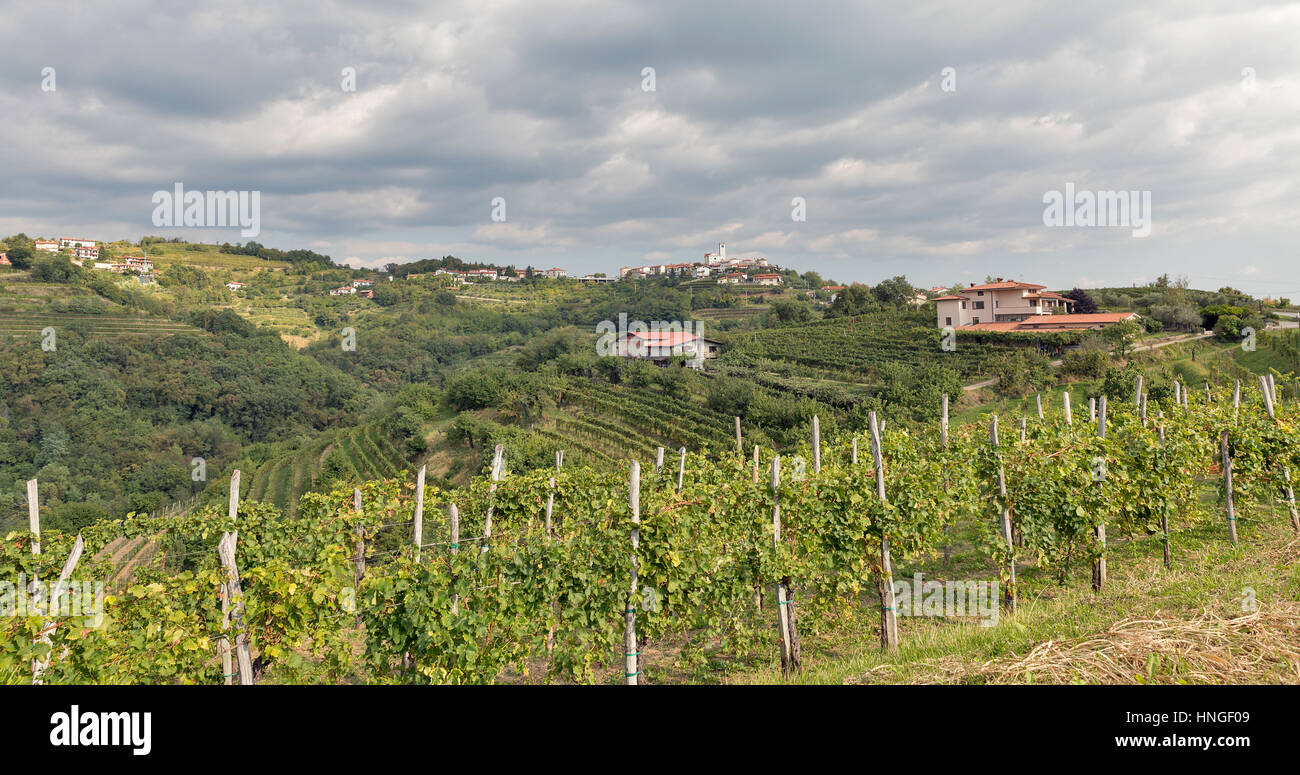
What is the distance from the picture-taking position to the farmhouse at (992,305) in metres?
45.8

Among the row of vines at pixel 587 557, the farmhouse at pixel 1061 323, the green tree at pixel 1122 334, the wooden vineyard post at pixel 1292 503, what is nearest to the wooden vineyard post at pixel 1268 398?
the row of vines at pixel 587 557

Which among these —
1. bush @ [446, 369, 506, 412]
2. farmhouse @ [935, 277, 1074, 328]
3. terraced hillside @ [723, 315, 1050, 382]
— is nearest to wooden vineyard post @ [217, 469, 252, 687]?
bush @ [446, 369, 506, 412]

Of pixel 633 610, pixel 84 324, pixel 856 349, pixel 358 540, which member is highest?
pixel 84 324

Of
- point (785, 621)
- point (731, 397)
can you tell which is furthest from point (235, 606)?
point (731, 397)

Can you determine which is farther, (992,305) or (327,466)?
(992,305)

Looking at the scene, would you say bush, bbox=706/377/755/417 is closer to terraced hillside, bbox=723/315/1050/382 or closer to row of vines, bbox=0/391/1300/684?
terraced hillside, bbox=723/315/1050/382

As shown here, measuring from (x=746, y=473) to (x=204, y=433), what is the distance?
74098 millimetres

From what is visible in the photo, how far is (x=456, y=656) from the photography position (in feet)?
17.5

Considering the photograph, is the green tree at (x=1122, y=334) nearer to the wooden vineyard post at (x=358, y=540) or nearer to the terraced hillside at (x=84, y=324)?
the wooden vineyard post at (x=358, y=540)

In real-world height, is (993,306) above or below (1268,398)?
above

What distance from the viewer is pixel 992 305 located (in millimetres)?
46844

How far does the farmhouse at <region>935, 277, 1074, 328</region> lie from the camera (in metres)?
45.8

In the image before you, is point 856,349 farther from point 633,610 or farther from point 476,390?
point 633,610
